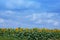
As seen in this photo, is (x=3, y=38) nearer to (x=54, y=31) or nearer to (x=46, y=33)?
(x=46, y=33)

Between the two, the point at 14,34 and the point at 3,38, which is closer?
the point at 3,38

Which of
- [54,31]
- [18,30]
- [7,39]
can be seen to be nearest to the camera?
[7,39]

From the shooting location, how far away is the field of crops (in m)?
18.9

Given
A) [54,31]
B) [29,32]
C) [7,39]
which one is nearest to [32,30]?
[29,32]

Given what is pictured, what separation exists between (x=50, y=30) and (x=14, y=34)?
4037 millimetres

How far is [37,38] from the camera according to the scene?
19141mm

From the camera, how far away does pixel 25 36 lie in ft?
63.8

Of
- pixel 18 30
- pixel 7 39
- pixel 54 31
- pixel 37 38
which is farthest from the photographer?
pixel 54 31

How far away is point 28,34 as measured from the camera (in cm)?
1959

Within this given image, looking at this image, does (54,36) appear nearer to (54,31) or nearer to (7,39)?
(54,31)

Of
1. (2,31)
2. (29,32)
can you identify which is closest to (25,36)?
(29,32)

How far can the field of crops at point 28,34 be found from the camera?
62.0ft

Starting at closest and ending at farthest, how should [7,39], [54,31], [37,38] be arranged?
[7,39] < [37,38] < [54,31]

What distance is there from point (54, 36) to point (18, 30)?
10.7 feet
